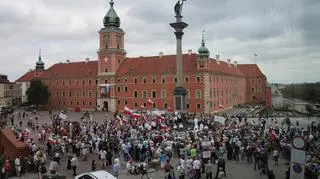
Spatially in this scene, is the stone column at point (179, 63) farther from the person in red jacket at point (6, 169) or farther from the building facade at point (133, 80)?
the person in red jacket at point (6, 169)

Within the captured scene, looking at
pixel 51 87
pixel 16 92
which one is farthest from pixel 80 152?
pixel 16 92

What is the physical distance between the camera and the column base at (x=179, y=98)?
4173 cm

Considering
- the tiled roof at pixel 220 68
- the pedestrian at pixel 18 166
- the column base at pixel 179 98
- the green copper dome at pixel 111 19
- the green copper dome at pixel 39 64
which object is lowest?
the pedestrian at pixel 18 166

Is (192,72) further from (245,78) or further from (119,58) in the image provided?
(245,78)

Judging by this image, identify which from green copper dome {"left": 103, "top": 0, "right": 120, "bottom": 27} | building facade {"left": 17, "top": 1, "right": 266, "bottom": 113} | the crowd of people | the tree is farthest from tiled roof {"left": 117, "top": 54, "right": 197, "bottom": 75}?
the crowd of people

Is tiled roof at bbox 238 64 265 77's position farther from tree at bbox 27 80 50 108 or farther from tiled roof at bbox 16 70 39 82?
tiled roof at bbox 16 70 39 82

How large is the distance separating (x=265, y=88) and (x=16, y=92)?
202 feet

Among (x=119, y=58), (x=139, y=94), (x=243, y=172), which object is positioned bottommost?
(x=243, y=172)

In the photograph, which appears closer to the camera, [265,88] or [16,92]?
[265,88]

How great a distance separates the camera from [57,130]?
29.8m

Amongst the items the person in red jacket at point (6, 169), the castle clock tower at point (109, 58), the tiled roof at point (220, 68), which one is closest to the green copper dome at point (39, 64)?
the castle clock tower at point (109, 58)

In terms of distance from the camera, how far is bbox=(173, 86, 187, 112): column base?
41.7 m

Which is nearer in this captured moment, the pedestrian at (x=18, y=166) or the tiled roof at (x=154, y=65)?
the pedestrian at (x=18, y=166)

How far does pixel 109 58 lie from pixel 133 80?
6.52 metres
